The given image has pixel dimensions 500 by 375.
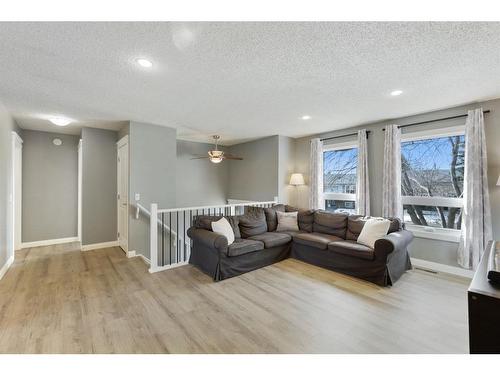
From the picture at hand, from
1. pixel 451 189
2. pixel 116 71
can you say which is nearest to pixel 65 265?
pixel 116 71

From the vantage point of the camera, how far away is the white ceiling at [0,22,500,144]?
1.75m

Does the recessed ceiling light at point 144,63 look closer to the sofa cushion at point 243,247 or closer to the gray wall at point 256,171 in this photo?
the sofa cushion at point 243,247

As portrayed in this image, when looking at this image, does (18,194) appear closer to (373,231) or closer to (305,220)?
(305,220)

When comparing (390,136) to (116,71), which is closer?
(116,71)

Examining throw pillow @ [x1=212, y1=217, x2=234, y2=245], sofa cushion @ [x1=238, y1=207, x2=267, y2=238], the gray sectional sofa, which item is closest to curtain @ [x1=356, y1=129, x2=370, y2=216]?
the gray sectional sofa

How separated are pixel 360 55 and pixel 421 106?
217cm

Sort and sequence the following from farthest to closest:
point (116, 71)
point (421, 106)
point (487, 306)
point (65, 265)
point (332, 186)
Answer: point (332, 186)
point (65, 265)
point (421, 106)
point (116, 71)
point (487, 306)

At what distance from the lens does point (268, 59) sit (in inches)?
84.4

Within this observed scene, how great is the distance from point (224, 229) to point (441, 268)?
11.4 feet

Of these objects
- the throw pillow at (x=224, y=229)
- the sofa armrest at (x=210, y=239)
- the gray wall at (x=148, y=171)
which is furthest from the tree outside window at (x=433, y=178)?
the gray wall at (x=148, y=171)

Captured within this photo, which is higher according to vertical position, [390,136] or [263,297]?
[390,136]

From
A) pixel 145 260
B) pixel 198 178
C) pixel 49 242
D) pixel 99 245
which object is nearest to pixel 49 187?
pixel 49 242

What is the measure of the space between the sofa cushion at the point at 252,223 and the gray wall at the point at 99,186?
9.79ft
